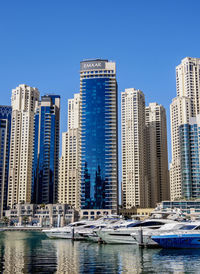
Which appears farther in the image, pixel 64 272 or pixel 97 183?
pixel 97 183

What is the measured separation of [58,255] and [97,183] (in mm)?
135999

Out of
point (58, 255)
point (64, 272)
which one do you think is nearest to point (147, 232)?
point (58, 255)

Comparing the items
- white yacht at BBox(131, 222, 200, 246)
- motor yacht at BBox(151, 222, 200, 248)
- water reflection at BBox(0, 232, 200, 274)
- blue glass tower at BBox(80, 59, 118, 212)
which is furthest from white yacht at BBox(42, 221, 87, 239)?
blue glass tower at BBox(80, 59, 118, 212)

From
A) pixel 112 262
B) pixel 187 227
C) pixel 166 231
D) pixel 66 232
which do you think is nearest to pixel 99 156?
pixel 66 232

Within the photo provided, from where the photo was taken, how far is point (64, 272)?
1625 inches

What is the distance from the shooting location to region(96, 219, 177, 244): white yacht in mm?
70956

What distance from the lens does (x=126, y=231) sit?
238 feet

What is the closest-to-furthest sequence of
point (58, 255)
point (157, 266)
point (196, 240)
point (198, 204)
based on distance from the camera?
point (157, 266) → point (58, 255) → point (196, 240) → point (198, 204)

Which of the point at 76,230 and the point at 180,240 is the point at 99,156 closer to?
the point at 76,230

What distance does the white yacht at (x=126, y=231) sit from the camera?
7096 cm

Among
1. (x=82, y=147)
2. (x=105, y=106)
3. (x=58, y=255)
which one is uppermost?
(x=105, y=106)

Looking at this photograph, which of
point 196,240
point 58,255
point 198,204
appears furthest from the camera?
point 198,204

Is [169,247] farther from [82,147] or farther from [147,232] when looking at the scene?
[82,147]

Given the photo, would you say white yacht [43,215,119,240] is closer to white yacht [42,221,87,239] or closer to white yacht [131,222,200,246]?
white yacht [42,221,87,239]
